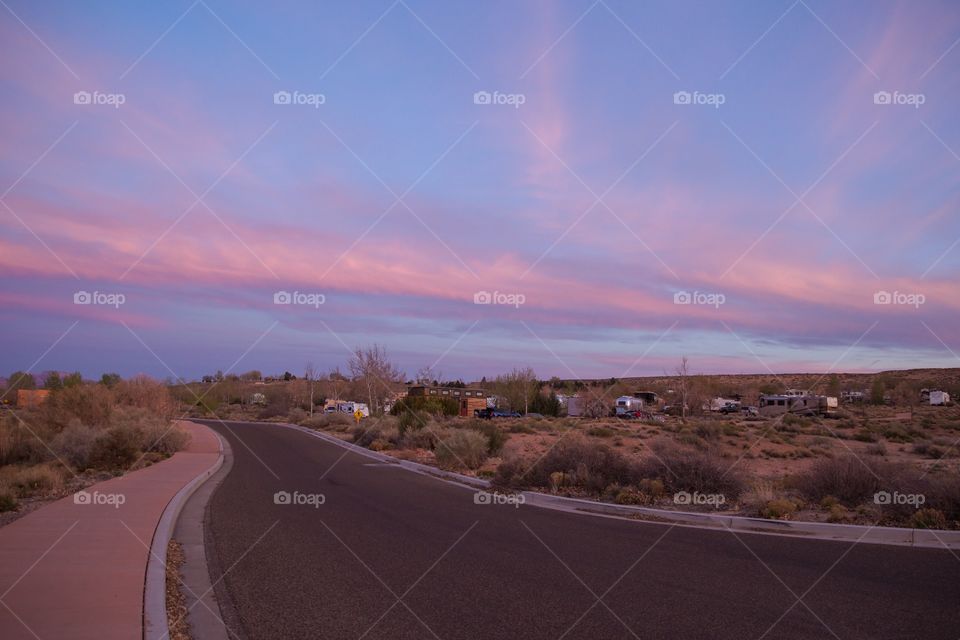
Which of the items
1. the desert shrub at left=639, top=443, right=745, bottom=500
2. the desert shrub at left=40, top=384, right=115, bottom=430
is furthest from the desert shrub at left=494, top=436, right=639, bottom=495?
the desert shrub at left=40, top=384, right=115, bottom=430

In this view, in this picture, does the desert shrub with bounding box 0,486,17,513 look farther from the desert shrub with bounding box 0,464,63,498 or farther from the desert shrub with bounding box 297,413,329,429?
the desert shrub with bounding box 297,413,329,429

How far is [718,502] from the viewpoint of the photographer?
15.1 meters

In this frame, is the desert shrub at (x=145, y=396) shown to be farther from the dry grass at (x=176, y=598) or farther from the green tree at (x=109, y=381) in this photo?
the dry grass at (x=176, y=598)

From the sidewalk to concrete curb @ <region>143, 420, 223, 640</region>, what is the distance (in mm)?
80

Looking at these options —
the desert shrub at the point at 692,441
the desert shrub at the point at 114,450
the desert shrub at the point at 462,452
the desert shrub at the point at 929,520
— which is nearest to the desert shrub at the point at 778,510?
the desert shrub at the point at 929,520

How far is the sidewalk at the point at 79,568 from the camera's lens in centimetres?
651

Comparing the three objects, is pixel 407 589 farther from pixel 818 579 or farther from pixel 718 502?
pixel 718 502

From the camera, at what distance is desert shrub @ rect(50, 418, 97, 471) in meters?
23.0

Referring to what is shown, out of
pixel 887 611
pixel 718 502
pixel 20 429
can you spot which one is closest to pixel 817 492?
pixel 718 502

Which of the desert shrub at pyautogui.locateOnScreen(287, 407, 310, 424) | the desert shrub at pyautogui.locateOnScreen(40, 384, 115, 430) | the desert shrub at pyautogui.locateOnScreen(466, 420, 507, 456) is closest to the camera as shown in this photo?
the desert shrub at pyautogui.locateOnScreen(466, 420, 507, 456)

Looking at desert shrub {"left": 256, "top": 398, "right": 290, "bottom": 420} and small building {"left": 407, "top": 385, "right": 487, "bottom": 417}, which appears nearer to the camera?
small building {"left": 407, "top": 385, "right": 487, "bottom": 417}

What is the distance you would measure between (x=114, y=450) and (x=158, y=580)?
17203 millimetres

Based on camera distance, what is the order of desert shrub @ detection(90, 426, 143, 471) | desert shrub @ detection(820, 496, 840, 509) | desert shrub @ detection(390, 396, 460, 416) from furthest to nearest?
desert shrub @ detection(390, 396, 460, 416), desert shrub @ detection(90, 426, 143, 471), desert shrub @ detection(820, 496, 840, 509)

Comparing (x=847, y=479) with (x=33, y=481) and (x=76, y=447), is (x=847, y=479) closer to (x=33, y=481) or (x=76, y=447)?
(x=33, y=481)
